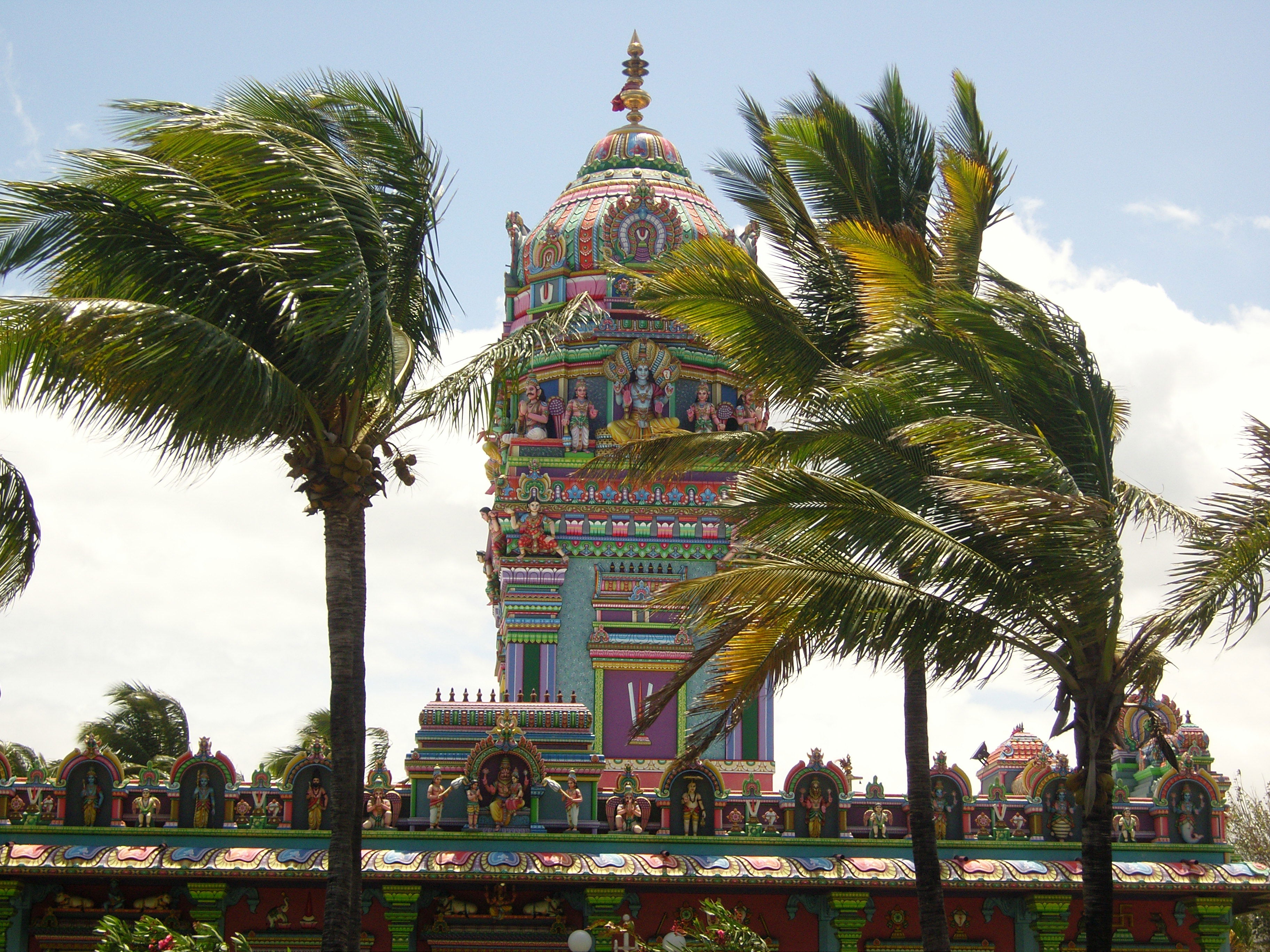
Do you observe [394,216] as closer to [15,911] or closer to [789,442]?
[789,442]

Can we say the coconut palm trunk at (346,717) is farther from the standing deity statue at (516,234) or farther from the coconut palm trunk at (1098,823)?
the standing deity statue at (516,234)

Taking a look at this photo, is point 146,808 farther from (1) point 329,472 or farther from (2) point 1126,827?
(2) point 1126,827

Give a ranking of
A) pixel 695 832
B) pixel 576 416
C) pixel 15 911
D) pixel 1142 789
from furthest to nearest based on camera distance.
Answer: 1. pixel 576 416
2. pixel 1142 789
3. pixel 695 832
4. pixel 15 911

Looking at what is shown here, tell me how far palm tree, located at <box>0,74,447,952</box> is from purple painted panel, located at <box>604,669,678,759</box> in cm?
1378

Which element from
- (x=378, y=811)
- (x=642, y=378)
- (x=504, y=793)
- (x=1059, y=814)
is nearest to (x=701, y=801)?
(x=504, y=793)

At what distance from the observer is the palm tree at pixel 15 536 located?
49.4 feet

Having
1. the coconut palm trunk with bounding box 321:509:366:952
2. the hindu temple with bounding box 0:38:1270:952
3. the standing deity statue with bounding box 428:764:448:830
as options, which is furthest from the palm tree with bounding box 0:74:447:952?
the standing deity statue with bounding box 428:764:448:830

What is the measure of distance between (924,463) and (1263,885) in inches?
386

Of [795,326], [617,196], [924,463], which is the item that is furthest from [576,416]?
[924,463]

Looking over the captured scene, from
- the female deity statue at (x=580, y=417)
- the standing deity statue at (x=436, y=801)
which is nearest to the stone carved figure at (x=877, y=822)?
the standing deity statue at (x=436, y=801)

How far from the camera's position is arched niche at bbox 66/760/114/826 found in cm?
1961

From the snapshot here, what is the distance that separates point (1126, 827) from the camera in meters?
21.3

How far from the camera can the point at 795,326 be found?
53.9ft

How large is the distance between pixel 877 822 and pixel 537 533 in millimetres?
10602
